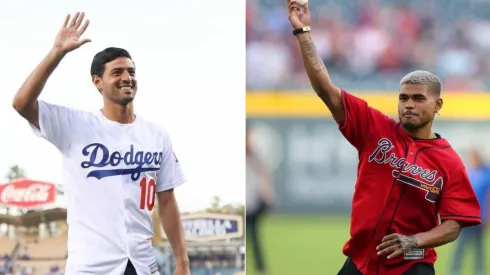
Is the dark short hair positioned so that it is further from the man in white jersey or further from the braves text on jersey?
the braves text on jersey

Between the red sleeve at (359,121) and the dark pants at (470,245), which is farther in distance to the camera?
the dark pants at (470,245)

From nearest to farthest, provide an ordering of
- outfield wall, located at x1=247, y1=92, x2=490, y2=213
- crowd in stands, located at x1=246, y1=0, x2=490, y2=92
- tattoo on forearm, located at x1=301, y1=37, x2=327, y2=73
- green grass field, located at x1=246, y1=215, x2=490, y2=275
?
tattoo on forearm, located at x1=301, y1=37, x2=327, y2=73
green grass field, located at x1=246, y1=215, x2=490, y2=275
outfield wall, located at x1=247, y1=92, x2=490, y2=213
crowd in stands, located at x1=246, y1=0, x2=490, y2=92

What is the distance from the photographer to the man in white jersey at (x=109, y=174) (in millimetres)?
3916

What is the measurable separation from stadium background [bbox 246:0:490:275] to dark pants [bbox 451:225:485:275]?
0.15 m

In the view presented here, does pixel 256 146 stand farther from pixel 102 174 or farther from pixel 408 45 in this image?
pixel 102 174

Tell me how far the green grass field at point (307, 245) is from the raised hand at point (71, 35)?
7.39 metres

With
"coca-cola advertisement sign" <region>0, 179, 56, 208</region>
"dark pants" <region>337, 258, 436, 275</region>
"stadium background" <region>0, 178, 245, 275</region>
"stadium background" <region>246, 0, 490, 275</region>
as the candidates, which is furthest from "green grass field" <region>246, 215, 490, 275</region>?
"dark pants" <region>337, 258, 436, 275</region>

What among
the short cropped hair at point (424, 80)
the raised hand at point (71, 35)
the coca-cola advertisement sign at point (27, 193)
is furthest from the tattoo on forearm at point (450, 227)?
the coca-cola advertisement sign at point (27, 193)

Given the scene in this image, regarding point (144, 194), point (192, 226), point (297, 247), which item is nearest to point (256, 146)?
point (297, 247)

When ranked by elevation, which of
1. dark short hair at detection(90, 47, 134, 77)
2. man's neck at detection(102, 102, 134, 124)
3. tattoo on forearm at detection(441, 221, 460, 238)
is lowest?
tattoo on forearm at detection(441, 221, 460, 238)

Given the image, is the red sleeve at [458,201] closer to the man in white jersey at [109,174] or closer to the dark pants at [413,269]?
the dark pants at [413,269]

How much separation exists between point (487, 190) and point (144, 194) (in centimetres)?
718

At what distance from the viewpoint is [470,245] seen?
36.5ft

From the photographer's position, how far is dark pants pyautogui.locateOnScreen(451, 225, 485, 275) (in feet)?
35.3
